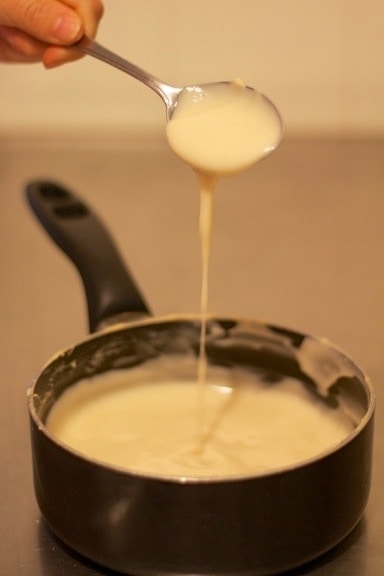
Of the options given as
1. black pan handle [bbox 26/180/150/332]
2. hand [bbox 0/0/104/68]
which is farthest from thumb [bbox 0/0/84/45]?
black pan handle [bbox 26/180/150/332]

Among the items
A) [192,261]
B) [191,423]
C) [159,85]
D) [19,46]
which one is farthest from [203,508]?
[192,261]

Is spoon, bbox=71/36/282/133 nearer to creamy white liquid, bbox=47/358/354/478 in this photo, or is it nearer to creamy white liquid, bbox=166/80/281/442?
creamy white liquid, bbox=166/80/281/442

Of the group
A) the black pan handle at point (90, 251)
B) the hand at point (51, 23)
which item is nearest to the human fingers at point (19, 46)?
the hand at point (51, 23)

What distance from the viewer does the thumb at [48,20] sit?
64 cm

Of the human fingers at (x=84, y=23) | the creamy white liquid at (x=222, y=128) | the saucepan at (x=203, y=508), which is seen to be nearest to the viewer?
the saucepan at (x=203, y=508)

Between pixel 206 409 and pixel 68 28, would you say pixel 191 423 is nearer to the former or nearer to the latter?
pixel 206 409

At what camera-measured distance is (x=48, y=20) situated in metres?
0.65

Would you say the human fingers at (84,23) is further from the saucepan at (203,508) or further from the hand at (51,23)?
the saucepan at (203,508)

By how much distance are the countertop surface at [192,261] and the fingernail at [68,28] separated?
0.27 meters

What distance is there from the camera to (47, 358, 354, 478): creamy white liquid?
566mm

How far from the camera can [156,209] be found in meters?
1.11

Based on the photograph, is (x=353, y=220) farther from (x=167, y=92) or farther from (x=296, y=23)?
(x=167, y=92)

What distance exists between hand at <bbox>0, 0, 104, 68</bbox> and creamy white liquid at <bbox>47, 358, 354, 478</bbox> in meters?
0.23

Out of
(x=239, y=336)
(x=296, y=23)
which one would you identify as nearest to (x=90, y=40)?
(x=239, y=336)
